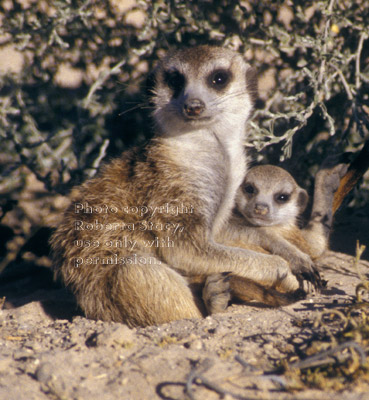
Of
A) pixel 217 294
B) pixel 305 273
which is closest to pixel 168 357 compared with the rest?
pixel 217 294

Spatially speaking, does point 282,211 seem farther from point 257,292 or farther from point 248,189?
point 257,292

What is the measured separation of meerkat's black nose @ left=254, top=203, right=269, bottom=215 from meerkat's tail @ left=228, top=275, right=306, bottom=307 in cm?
56

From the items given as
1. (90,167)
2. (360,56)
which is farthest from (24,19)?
(360,56)

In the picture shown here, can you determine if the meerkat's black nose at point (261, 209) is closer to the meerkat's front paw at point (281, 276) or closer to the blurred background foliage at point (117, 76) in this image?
the meerkat's front paw at point (281, 276)

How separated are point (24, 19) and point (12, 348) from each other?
2.44m

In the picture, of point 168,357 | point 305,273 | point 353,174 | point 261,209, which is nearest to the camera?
point 168,357

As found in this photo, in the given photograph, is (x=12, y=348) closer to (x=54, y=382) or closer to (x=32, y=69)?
(x=54, y=382)

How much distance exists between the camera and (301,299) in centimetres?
256

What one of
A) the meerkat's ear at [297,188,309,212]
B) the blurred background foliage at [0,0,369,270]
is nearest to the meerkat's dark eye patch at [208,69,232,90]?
the blurred background foliage at [0,0,369,270]

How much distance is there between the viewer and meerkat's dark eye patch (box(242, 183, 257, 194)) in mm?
3150

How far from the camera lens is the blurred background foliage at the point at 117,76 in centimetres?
332

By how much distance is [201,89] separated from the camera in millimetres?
2773

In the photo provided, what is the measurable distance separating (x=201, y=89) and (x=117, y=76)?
107cm

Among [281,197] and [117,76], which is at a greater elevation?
[117,76]
